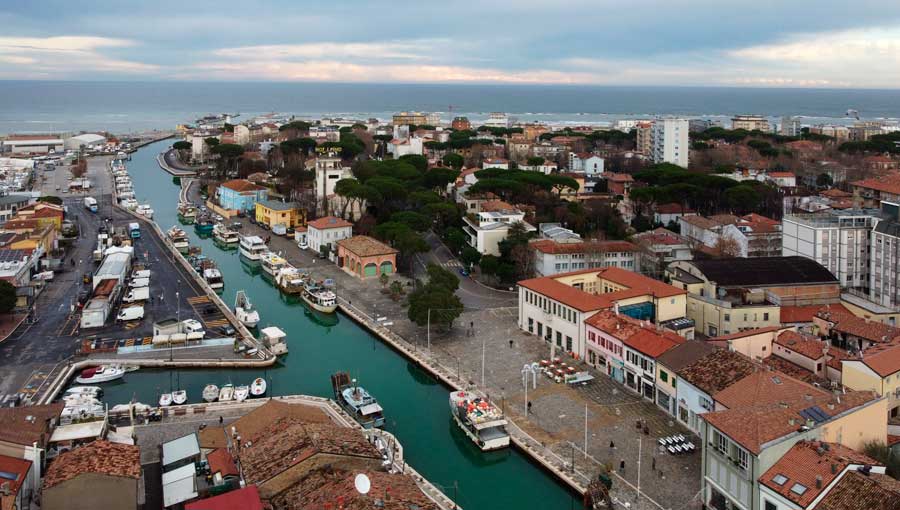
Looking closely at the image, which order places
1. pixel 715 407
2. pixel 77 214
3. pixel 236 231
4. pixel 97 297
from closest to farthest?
pixel 715 407 → pixel 97 297 → pixel 236 231 → pixel 77 214

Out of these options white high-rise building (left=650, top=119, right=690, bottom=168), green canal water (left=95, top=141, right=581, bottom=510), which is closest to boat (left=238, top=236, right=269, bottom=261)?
green canal water (left=95, top=141, right=581, bottom=510)

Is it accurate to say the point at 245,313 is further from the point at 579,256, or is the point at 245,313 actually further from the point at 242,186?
the point at 242,186

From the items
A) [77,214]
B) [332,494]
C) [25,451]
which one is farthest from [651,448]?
[77,214]

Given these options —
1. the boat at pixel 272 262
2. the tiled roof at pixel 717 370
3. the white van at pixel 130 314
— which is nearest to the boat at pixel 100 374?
the white van at pixel 130 314

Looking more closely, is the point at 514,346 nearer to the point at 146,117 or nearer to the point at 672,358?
the point at 672,358

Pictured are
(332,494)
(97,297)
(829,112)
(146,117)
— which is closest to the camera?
(332,494)

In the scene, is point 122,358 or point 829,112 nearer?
point 122,358

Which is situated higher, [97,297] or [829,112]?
[829,112]
